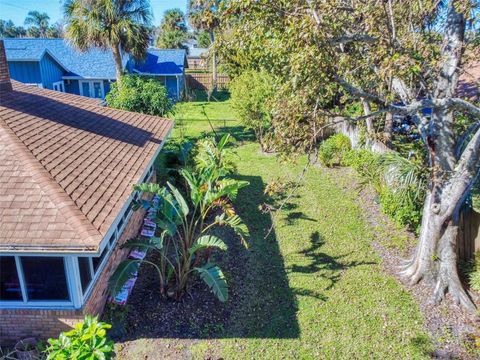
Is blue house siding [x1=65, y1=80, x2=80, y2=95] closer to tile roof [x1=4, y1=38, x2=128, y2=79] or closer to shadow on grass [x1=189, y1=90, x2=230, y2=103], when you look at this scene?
tile roof [x1=4, y1=38, x2=128, y2=79]

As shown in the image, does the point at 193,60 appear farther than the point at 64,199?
Yes

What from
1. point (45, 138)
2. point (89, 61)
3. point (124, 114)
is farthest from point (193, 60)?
point (45, 138)

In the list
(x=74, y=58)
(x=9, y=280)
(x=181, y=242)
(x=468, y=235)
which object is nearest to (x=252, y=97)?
(x=181, y=242)

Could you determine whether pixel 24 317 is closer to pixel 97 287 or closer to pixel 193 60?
pixel 97 287

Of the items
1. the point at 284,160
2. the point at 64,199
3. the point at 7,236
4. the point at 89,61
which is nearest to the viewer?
the point at 7,236

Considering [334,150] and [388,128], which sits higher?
[388,128]

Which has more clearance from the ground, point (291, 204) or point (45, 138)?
point (45, 138)

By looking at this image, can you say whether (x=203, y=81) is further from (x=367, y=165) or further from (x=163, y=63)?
(x=367, y=165)
